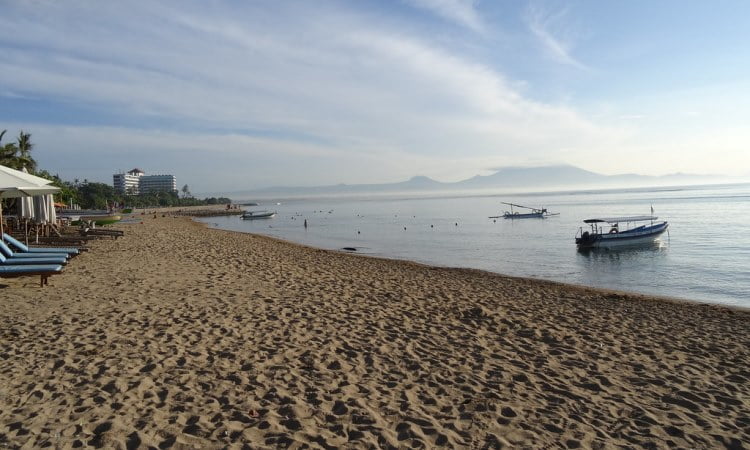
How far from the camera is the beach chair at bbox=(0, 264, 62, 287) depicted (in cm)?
900

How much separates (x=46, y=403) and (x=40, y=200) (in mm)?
16852

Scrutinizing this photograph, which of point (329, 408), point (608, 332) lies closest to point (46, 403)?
point (329, 408)

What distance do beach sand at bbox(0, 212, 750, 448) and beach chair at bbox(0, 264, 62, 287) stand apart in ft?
1.10

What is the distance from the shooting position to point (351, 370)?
562 centimetres

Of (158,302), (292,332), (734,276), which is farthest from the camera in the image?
(734,276)

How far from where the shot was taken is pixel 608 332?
8.04 m

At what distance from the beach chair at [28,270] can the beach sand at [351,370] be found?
336 mm

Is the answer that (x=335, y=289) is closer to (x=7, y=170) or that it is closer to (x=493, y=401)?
(x=493, y=401)

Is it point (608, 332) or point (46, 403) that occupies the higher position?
point (46, 403)

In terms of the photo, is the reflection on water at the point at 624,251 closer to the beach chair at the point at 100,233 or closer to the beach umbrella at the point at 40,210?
the beach chair at the point at 100,233

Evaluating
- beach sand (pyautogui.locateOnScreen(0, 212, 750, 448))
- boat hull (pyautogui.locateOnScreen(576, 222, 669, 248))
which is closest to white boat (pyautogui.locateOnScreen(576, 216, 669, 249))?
boat hull (pyautogui.locateOnScreen(576, 222, 669, 248))

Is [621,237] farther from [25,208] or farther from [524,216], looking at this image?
[25,208]

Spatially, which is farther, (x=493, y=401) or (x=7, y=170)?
(x=7, y=170)

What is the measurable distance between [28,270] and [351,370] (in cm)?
769
